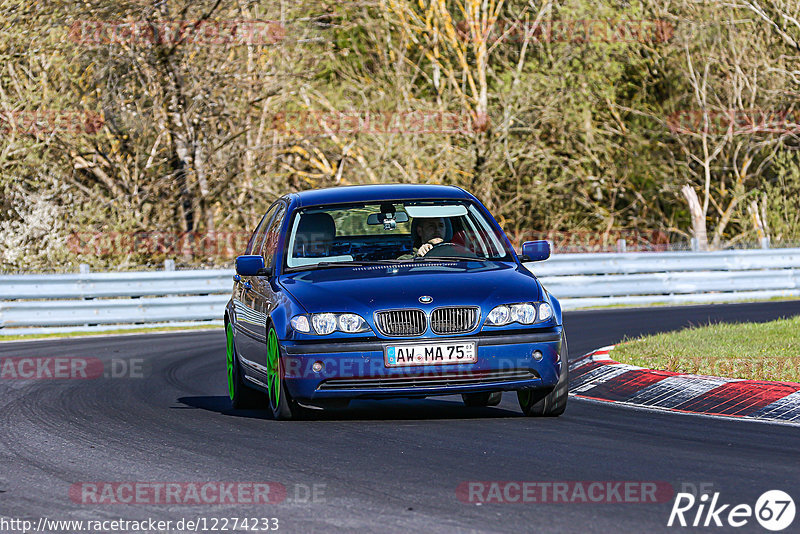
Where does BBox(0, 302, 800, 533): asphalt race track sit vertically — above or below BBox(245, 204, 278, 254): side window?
below

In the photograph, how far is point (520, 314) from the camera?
354 inches

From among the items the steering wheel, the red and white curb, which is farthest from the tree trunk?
the steering wheel

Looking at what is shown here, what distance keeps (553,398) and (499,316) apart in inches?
29.8

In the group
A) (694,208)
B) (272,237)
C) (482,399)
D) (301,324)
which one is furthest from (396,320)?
(694,208)

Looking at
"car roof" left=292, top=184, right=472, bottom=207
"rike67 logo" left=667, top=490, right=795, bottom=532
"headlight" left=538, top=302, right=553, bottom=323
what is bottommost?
"rike67 logo" left=667, top=490, right=795, bottom=532

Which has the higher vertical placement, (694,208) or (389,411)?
(389,411)

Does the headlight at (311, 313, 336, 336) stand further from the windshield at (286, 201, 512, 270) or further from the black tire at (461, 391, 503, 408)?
the black tire at (461, 391, 503, 408)

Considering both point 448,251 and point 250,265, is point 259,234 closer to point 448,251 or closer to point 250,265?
point 250,265

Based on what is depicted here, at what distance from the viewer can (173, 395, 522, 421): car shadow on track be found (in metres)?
9.56

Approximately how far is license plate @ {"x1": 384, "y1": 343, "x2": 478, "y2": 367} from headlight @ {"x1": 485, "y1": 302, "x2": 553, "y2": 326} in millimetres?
247

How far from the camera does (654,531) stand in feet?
18.0

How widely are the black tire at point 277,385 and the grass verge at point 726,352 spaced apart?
347 cm

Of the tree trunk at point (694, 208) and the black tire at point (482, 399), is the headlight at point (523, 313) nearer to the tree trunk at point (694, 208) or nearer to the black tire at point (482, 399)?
the black tire at point (482, 399)

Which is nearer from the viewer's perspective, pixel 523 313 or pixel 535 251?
pixel 523 313
